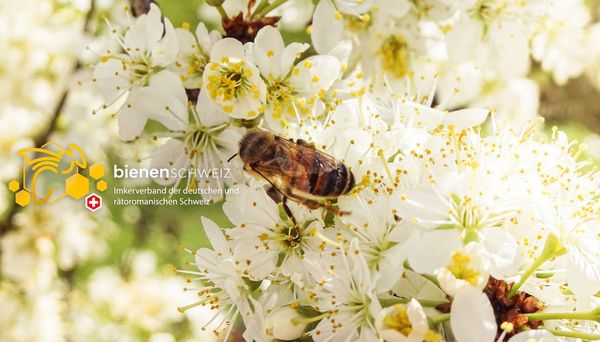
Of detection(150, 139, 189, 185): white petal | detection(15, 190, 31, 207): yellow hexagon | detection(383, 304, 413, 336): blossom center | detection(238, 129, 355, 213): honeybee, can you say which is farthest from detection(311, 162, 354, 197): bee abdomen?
detection(15, 190, 31, 207): yellow hexagon

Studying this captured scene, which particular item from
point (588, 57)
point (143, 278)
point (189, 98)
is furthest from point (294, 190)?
point (588, 57)

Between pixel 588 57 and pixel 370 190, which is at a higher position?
pixel 370 190

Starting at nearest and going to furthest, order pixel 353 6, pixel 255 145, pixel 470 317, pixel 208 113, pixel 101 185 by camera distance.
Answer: pixel 470 317
pixel 255 145
pixel 208 113
pixel 353 6
pixel 101 185

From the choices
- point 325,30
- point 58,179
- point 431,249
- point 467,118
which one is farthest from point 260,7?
point 58,179

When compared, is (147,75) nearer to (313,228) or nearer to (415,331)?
(313,228)

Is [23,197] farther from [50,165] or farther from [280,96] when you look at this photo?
[280,96]

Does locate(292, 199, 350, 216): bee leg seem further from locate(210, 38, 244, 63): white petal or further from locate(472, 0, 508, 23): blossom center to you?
locate(472, 0, 508, 23): blossom center
